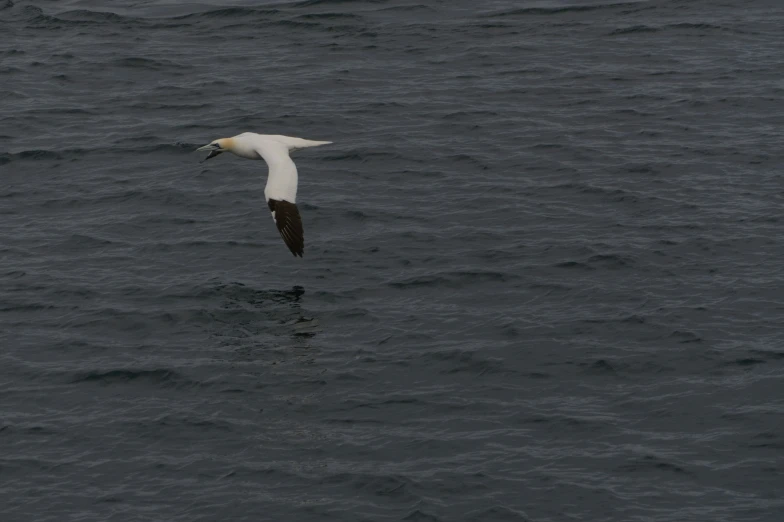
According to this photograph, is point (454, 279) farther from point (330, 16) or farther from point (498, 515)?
point (330, 16)

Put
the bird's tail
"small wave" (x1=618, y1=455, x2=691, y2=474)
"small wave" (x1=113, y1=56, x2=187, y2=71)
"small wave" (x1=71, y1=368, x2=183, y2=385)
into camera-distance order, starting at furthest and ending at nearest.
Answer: "small wave" (x1=113, y1=56, x2=187, y2=71) → the bird's tail → "small wave" (x1=71, y1=368, x2=183, y2=385) → "small wave" (x1=618, y1=455, x2=691, y2=474)

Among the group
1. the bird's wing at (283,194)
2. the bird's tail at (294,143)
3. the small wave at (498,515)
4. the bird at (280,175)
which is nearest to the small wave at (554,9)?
the bird at (280,175)

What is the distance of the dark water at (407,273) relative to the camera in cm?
2119

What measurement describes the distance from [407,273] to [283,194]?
10.2 feet

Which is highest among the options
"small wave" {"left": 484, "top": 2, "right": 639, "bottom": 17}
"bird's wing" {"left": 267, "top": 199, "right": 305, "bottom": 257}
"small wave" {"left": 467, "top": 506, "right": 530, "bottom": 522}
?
"small wave" {"left": 484, "top": 2, "right": 639, "bottom": 17}

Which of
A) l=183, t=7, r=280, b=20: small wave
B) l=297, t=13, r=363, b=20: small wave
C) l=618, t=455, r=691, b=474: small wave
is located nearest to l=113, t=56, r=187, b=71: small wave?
l=183, t=7, r=280, b=20: small wave

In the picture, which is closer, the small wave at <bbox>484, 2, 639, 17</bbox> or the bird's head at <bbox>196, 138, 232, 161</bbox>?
the bird's head at <bbox>196, 138, 232, 161</bbox>

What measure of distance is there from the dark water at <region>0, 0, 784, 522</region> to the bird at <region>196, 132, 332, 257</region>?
1407 mm

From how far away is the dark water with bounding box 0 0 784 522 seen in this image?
21.2 metres

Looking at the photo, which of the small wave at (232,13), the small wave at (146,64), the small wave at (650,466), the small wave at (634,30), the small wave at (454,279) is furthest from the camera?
the small wave at (232,13)

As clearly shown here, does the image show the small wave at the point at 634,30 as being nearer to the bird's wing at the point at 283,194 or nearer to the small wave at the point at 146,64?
the small wave at the point at 146,64

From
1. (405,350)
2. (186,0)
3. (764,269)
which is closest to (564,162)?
(764,269)

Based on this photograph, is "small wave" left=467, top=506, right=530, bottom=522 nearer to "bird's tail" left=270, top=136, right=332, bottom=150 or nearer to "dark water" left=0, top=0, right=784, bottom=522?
"dark water" left=0, top=0, right=784, bottom=522

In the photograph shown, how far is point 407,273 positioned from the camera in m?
28.1
